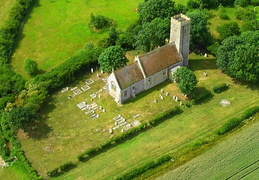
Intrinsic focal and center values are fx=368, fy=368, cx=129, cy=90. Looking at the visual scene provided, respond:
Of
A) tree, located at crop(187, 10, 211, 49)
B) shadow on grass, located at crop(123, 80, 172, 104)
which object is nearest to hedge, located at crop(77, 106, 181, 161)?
shadow on grass, located at crop(123, 80, 172, 104)

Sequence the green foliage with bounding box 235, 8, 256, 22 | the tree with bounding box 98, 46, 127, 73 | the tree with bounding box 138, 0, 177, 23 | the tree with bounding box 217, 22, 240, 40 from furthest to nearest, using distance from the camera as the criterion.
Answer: the green foliage with bounding box 235, 8, 256, 22 → the tree with bounding box 138, 0, 177, 23 → the tree with bounding box 217, 22, 240, 40 → the tree with bounding box 98, 46, 127, 73

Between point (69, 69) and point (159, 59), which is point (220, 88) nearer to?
point (159, 59)

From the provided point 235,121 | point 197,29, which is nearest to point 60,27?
point 197,29

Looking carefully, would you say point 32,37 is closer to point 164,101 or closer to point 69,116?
point 69,116

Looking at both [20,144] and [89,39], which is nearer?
[20,144]

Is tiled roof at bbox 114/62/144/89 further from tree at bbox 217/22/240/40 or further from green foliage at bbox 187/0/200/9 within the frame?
green foliage at bbox 187/0/200/9

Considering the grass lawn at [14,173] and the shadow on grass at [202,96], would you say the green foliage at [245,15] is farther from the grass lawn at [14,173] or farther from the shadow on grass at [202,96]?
the grass lawn at [14,173]

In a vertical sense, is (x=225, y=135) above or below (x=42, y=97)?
below

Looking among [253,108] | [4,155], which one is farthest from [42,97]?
[253,108]
